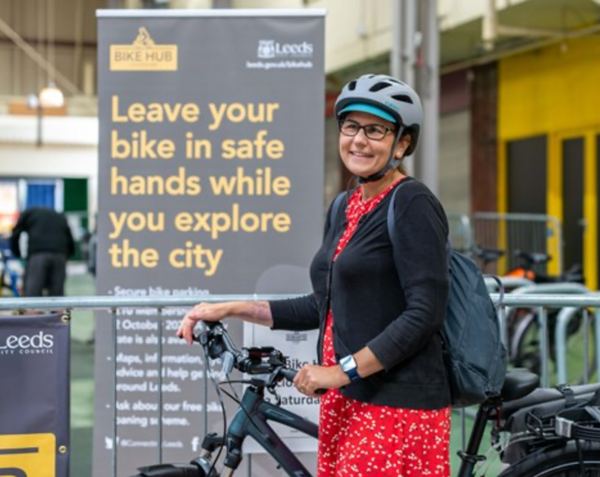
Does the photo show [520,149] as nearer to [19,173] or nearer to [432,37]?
[432,37]

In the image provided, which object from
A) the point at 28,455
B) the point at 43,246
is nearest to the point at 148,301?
the point at 28,455

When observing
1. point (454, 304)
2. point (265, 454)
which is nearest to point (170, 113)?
point (265, 454)

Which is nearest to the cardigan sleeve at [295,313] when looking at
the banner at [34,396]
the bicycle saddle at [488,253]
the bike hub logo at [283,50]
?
the banner at [34,396]

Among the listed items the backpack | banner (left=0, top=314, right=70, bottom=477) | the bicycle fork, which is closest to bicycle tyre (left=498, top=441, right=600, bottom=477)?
the bicycle fork

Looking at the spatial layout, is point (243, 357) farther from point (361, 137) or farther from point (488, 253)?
point (488, 253)

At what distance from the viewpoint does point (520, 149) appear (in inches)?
652

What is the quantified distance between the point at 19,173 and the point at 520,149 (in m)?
16.4

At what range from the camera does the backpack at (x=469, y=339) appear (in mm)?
2445

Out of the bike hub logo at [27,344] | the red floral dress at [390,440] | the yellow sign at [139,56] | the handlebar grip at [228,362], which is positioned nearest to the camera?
the red floral dress at [390,440]

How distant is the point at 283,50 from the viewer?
14.5 feet

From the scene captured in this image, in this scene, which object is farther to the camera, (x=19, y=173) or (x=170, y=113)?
(x=19, y=173)

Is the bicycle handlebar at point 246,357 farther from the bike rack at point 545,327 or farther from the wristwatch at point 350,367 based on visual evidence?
Answer: the bike rack at point 545,327

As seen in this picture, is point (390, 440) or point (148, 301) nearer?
point (390, 440)

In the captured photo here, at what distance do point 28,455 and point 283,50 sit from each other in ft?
7.08
